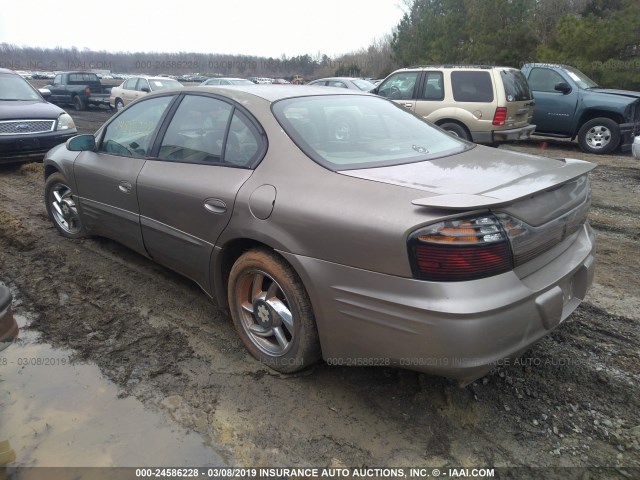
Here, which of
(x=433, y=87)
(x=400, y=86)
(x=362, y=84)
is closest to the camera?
(x=433, y=87)

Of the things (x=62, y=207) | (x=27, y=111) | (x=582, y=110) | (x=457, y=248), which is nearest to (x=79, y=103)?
(x=27, y=111)

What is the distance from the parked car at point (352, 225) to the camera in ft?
6.94

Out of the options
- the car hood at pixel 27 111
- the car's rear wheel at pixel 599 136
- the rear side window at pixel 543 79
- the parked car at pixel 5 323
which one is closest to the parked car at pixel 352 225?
the parked car at pixel 5 323

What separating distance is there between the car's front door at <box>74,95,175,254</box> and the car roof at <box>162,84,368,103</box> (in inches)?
14.0

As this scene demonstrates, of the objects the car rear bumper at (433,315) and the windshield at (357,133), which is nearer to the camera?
the car rear bumper at (433,315)

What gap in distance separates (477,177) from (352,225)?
0.74 m

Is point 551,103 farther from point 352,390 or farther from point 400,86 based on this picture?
point 352,390

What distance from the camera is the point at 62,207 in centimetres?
499

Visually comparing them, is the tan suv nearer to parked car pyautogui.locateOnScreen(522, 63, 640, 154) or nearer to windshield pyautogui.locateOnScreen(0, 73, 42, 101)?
parked car pyautogui.locateOnScreen(522, 63, 640, 154)

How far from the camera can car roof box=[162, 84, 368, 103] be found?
10.6 feet

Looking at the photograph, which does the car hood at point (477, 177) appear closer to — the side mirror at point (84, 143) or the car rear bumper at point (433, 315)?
the car rear bumper at point (433, 315)

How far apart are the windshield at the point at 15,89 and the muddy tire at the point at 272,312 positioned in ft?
27.1

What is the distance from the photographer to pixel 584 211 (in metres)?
2.77

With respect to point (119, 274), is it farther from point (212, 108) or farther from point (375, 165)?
point (375, 165)
